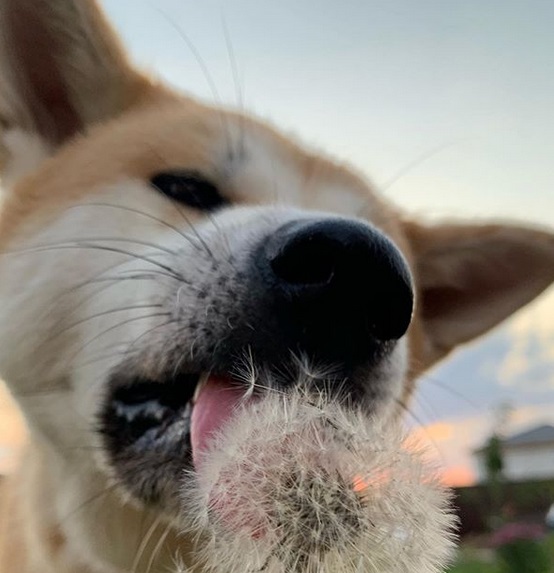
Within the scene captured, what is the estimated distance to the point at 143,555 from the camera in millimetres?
1163

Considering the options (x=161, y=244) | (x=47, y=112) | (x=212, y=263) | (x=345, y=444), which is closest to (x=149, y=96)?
(x=47, y=112)

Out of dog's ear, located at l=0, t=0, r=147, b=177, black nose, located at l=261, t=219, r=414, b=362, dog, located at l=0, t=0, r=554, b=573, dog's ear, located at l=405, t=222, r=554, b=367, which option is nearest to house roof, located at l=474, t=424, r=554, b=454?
dog's ear, located at l=405, t=222, r=554, b=367

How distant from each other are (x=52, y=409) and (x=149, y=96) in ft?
2.45

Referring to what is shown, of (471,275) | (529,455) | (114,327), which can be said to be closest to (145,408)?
(114,327)

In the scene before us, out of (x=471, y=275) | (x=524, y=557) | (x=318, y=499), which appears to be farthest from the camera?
(x=524, y=557)

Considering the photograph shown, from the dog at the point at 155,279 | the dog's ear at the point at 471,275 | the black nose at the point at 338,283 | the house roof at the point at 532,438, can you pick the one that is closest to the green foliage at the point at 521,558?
the house roof at the point at 532,438

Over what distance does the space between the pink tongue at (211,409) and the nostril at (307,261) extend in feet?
0.50

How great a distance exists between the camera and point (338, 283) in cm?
87

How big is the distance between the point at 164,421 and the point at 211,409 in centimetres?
17

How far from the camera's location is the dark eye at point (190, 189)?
4.25 ft

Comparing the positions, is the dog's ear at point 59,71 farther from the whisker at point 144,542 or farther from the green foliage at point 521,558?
the green foliage at point 521,558

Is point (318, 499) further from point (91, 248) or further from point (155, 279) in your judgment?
point (91, 248)

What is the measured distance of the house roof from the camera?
197 inches

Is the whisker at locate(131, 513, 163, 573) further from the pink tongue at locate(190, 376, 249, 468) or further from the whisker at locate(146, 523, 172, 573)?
the pink tongue at locate(190, 376, 249, 468)
